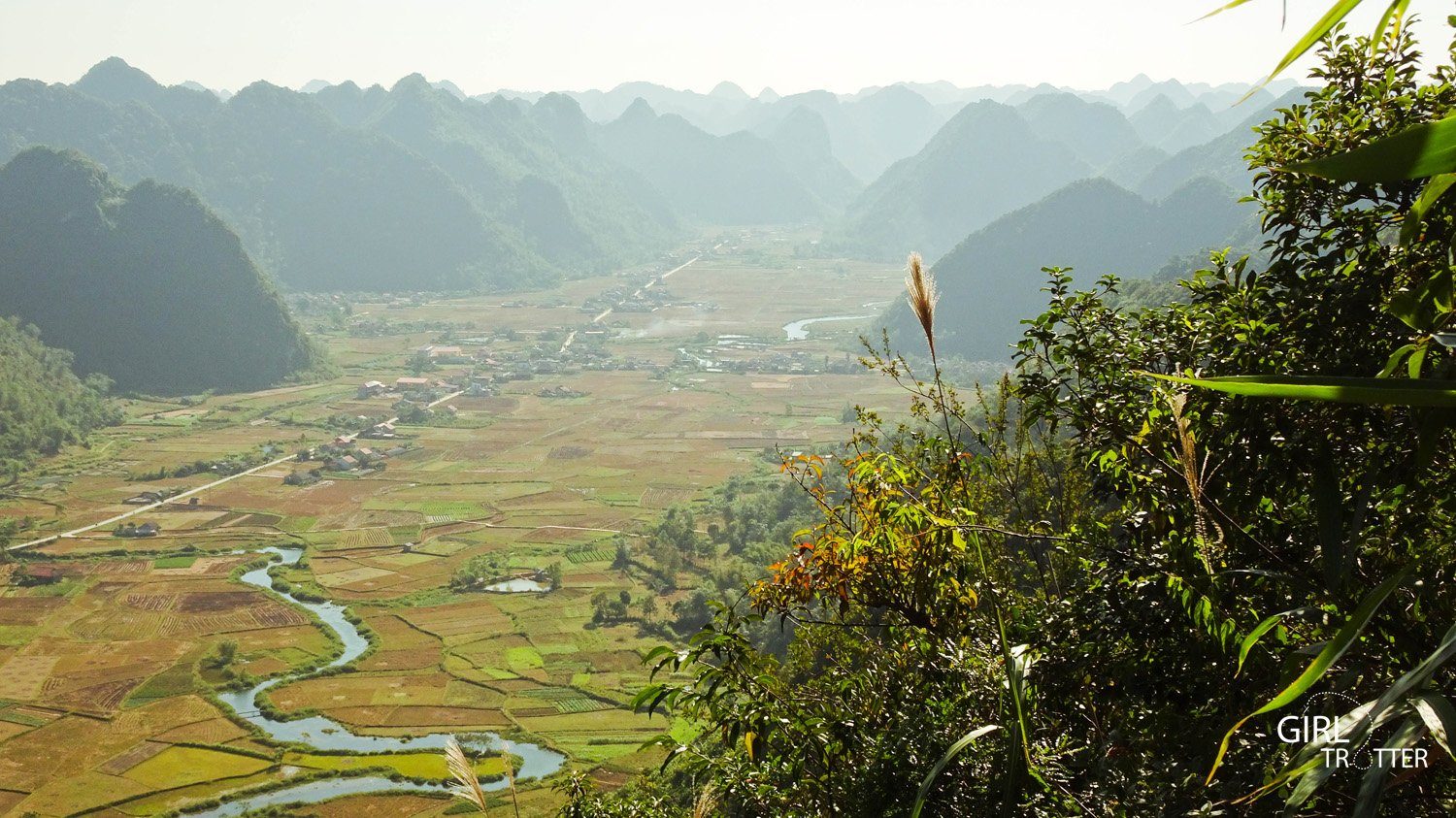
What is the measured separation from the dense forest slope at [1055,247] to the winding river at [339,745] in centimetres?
5185

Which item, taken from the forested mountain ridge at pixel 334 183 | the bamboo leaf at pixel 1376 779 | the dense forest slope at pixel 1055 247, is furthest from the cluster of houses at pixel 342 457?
the forested mountain ridge at pixel 334 183

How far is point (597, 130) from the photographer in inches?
7810

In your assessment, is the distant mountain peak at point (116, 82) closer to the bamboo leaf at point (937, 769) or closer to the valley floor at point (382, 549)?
the valley floor at point (382, 549)

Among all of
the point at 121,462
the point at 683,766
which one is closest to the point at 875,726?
the point at 683,766

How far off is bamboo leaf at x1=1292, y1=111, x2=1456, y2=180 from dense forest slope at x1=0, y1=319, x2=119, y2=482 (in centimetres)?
5297

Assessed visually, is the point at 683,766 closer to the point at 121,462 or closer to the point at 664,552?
the point at 664,552

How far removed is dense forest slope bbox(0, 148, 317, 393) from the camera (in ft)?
214

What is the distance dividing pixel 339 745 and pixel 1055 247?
67.1 meters

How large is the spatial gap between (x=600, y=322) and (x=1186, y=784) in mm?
86597

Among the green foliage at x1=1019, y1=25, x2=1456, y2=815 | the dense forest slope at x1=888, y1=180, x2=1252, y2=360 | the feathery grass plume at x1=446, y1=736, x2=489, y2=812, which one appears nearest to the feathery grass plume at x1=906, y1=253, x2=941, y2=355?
the green foliage at x1=1019, y1=25, x2=1456, y2=815

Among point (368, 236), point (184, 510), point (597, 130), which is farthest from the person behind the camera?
point (597, 130)

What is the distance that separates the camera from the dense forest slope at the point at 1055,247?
245 ft

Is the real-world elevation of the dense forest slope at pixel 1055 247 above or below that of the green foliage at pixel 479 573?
above

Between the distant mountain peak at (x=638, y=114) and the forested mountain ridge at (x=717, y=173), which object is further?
the distant mountain peak at (x=638, y=114)
